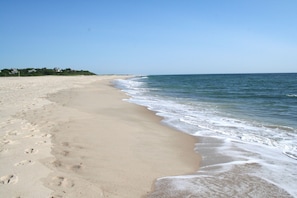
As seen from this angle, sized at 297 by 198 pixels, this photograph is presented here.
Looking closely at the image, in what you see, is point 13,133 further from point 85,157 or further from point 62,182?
point 62,182

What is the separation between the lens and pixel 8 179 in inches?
152

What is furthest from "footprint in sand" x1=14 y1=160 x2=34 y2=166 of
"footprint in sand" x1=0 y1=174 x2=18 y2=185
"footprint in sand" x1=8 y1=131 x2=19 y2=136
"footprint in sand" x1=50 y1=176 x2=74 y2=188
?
"footprint in sand" x1=8 y1=131 x2=19 y2=136

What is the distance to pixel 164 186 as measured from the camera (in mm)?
4047

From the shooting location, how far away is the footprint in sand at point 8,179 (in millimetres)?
3754

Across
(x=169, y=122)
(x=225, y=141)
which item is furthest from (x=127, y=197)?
(x=169, y=122)

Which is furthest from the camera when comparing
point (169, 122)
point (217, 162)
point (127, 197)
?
point (169, 122)

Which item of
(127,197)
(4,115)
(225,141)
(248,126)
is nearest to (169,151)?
(225,141)

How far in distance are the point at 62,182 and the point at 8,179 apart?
82 centimetres

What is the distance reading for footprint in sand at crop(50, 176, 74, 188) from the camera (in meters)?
3.79

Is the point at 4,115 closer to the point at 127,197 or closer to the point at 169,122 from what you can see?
the point at 169,122

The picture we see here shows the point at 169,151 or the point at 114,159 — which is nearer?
the point at 114,159

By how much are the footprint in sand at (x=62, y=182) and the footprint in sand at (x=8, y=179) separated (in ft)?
1.82

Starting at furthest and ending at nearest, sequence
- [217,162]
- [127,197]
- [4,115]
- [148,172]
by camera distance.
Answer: [4,115], [217,162], [148,172], [127,197]

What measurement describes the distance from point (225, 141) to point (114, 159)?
3.32 metres
